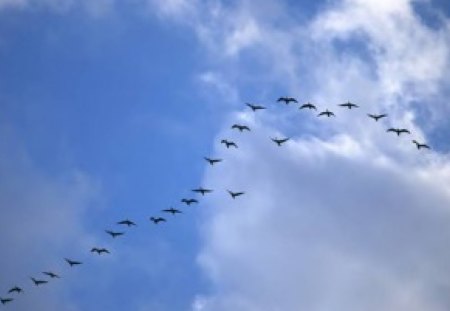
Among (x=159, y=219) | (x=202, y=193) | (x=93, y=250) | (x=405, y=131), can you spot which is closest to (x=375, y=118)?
(x=405, y=131)

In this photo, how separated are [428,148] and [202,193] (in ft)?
174

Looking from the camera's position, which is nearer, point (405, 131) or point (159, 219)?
point (405, 131)

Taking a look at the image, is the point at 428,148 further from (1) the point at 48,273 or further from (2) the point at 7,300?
(2) the point at 7,300

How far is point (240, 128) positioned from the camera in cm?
17875

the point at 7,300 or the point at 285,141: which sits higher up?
the point at 285,141

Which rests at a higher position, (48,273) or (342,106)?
(342,106)

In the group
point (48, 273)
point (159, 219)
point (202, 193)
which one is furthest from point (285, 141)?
point (48, 273)

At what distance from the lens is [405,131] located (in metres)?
172

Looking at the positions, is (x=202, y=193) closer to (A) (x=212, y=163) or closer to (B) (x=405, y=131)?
(A) (x=212, y=163)

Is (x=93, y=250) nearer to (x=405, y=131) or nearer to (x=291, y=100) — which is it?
(x=291, y=100)

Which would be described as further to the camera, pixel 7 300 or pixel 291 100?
pixel 7 300

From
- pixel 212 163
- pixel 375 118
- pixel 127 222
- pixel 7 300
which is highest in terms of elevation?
pixel 375 118

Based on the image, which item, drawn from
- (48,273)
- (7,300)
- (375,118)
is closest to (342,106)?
(375,118)

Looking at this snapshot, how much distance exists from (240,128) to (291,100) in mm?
15271
